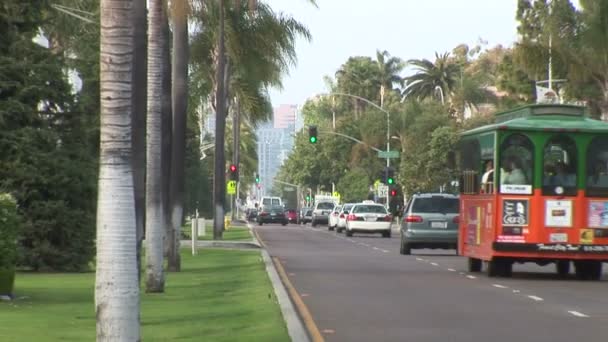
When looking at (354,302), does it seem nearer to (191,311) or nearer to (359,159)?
(191,311)

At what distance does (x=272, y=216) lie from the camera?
327 ft

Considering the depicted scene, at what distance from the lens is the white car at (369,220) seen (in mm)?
63688

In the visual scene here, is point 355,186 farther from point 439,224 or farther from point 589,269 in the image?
point 589,269

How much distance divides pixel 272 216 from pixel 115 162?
87344 mm

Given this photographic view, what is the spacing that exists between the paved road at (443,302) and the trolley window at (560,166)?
74.1 inches

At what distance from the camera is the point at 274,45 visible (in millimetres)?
47531

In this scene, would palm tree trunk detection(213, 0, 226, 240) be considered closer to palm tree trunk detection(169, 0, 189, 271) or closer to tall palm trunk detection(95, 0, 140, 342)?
palm tree trunk detection(169, 0, 189, 271)

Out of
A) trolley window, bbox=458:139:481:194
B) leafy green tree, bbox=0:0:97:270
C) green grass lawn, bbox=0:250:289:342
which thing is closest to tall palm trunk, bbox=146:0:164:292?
green grass lawn, bbox=0:250:289:342

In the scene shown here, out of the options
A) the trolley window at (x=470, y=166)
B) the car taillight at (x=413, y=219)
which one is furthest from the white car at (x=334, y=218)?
the trolley window at (x=470, y=166)

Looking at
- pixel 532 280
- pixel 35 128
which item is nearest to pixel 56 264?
pixel 35 128

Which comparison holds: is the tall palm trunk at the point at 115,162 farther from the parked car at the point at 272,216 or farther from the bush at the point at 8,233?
the parked car at the point at 272,216

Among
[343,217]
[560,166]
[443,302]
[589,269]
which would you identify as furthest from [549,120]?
[343,217]

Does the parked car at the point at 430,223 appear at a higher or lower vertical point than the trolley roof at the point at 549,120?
lower

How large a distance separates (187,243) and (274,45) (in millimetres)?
7259
